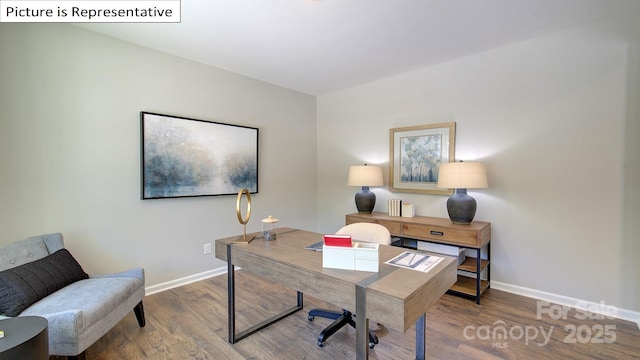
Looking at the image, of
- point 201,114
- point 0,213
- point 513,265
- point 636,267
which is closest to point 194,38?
point 201,114

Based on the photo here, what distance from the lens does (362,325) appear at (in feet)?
4.16

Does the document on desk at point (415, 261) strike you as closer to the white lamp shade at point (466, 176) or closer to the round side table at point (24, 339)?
the white lamp shade at point (466, 176)

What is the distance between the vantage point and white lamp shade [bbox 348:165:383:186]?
3.51 m

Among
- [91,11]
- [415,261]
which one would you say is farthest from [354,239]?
[91,11]

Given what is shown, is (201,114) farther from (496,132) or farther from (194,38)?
(496,132)

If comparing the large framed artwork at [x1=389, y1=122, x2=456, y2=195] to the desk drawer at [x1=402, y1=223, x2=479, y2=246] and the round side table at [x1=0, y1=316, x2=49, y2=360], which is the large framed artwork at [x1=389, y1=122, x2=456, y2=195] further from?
the round side table at [x1=0, y1=316, x2=49, y2=360]

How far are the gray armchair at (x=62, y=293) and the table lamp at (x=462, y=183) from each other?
2.93m

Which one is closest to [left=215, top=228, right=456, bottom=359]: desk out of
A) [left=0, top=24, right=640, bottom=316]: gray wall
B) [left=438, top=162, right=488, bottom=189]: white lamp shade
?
[left=438, top=162, right=488, bottom=189]: white lamp shade

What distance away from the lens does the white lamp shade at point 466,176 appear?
2695 mm

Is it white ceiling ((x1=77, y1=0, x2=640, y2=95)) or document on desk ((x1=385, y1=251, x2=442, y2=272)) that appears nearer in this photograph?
document on desk ((x1=385, y1=251, x2=442, y2=272))

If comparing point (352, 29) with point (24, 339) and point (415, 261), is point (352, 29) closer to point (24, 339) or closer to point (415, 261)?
point (415, 261)

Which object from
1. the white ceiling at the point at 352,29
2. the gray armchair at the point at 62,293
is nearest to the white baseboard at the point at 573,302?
the white ceiling at the point at 352,29

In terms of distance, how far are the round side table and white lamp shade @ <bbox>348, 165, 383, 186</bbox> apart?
2.94 m

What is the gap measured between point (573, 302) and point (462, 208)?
123cm
